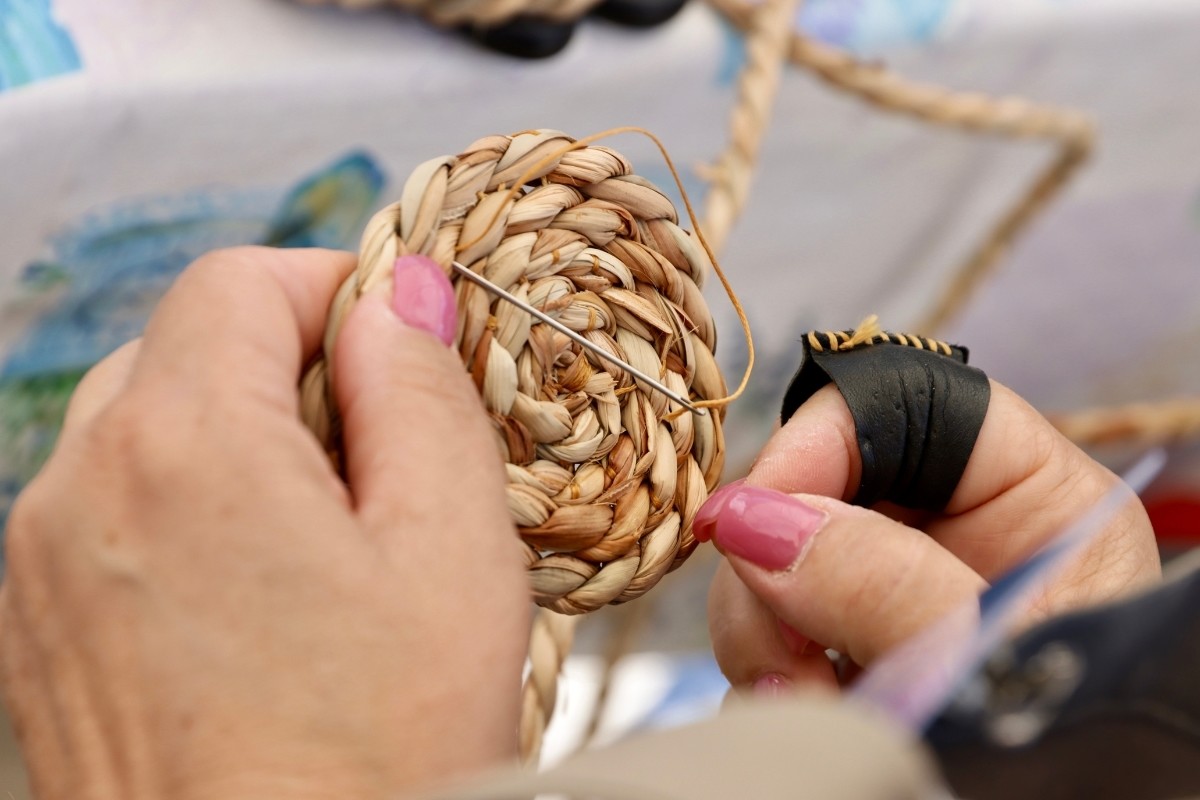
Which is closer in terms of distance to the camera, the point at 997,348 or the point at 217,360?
the point at 217,360

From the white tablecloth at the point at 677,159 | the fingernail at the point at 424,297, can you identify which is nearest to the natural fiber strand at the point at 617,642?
the white tablecloth at the point at 677,159

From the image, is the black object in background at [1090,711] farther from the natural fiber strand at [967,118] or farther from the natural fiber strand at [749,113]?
the natural fiber strand at [967,118]

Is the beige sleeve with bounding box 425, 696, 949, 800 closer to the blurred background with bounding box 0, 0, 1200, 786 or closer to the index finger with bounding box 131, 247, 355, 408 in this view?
the index finger with bounding box 131, 247, 355, 408

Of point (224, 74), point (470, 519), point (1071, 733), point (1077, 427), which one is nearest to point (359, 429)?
point (470, 519)

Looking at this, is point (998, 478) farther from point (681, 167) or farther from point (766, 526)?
point (681, 167)

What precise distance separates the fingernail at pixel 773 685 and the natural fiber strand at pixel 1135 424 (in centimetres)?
45

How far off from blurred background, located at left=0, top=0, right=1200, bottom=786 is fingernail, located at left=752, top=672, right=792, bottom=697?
221 mm

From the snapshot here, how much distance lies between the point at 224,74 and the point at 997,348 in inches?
21.8

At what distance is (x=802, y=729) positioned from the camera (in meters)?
0.18

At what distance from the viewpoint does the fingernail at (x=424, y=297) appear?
28cm

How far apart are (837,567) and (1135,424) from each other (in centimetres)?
53

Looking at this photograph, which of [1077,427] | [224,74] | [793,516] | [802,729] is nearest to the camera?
[802,729]

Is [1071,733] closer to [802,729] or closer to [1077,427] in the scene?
[802,729]

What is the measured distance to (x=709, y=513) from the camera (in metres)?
0.34
